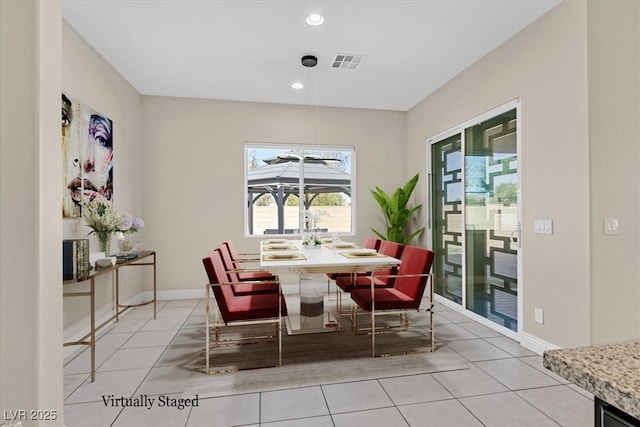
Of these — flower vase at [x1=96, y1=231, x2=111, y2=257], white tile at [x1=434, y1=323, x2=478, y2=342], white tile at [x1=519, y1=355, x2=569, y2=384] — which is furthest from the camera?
white tile at [x1=434, y1=323, x2=478, y2=342]

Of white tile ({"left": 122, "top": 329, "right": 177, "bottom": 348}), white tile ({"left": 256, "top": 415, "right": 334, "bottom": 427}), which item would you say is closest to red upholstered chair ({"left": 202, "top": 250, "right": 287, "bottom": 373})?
white tile ({"left": 256, "top": 415, "right": 334, "bottom": 427})

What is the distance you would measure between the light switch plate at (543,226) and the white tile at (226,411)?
8.77 ft

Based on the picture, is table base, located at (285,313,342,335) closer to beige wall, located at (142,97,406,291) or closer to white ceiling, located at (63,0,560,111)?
beige wall, located at (142,97,406,291)

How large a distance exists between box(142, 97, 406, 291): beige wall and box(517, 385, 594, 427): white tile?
3.84 meters

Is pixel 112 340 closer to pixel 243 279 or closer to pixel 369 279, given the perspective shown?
pixel 243 279

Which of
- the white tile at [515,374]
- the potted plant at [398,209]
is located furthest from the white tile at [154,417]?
the potted plant at [398,209]

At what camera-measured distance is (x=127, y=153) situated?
412 cm

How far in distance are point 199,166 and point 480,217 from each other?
3.92 metres

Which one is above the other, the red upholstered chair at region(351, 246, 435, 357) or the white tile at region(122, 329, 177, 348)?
the red upholstered chair at region(351, 246, 435, 357)

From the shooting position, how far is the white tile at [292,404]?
193cm

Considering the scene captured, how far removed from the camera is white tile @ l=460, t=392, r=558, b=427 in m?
1.83
